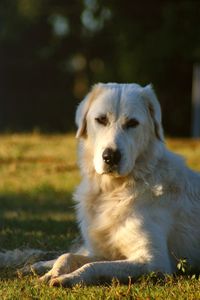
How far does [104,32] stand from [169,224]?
842 inches

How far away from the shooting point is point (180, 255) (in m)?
5.84

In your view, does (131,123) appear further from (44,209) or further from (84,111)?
(44,209)

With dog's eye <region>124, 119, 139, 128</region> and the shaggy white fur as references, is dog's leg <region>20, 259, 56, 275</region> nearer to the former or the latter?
the shaggy white fur

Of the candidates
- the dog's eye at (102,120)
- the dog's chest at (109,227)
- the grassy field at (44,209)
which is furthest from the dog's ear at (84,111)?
the grassy field at (44,209)

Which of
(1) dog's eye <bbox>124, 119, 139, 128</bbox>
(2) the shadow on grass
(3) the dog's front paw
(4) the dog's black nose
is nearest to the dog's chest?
(4) the dog's black nose

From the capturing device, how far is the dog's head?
18.2 feet

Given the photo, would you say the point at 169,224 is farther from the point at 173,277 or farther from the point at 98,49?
the point at 98,49

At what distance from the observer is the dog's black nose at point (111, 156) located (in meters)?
5.45

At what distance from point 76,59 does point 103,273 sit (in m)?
22.9

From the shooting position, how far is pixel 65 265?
5297 mm

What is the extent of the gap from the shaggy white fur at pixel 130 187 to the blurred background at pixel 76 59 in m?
16.0

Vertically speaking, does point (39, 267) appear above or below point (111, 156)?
below

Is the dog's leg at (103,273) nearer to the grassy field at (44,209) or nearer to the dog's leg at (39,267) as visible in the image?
the grassy field at (44,209)

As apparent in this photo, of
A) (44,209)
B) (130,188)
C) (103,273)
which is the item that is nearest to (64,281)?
(103,273)
